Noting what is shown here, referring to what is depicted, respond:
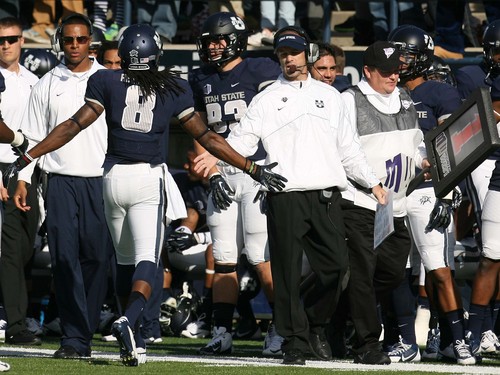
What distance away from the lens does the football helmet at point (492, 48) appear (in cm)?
926

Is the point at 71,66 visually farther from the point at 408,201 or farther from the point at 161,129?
the point at 408,201

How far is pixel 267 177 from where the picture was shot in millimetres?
7785

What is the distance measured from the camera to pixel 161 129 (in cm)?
802

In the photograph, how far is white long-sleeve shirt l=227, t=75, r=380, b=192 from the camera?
8.01 metres

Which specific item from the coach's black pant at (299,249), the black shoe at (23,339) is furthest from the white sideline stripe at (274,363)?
the black shoe at (23,339)

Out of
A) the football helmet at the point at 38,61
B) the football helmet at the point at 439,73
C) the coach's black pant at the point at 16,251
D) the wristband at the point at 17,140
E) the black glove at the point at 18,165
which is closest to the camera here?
the wristband at the point at 17,140

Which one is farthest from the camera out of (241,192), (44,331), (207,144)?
(44,331)

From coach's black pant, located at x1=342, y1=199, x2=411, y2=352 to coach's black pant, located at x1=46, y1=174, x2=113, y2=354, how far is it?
62.1 inches

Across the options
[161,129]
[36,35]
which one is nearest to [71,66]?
[161,129]

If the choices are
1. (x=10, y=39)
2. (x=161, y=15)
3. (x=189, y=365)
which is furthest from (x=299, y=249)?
(x=161, y=15)

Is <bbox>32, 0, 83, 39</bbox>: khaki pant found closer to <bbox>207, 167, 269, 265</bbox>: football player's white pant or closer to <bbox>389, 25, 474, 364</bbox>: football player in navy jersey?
<bbox>207, 167, 269, 265</bbox>: football player's white pant

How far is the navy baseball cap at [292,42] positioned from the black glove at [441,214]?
1.42 m

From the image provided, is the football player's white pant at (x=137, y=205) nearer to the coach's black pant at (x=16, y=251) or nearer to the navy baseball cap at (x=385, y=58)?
the navy baseball cap at (x=385, y=58)

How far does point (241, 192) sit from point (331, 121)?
1.18 m
